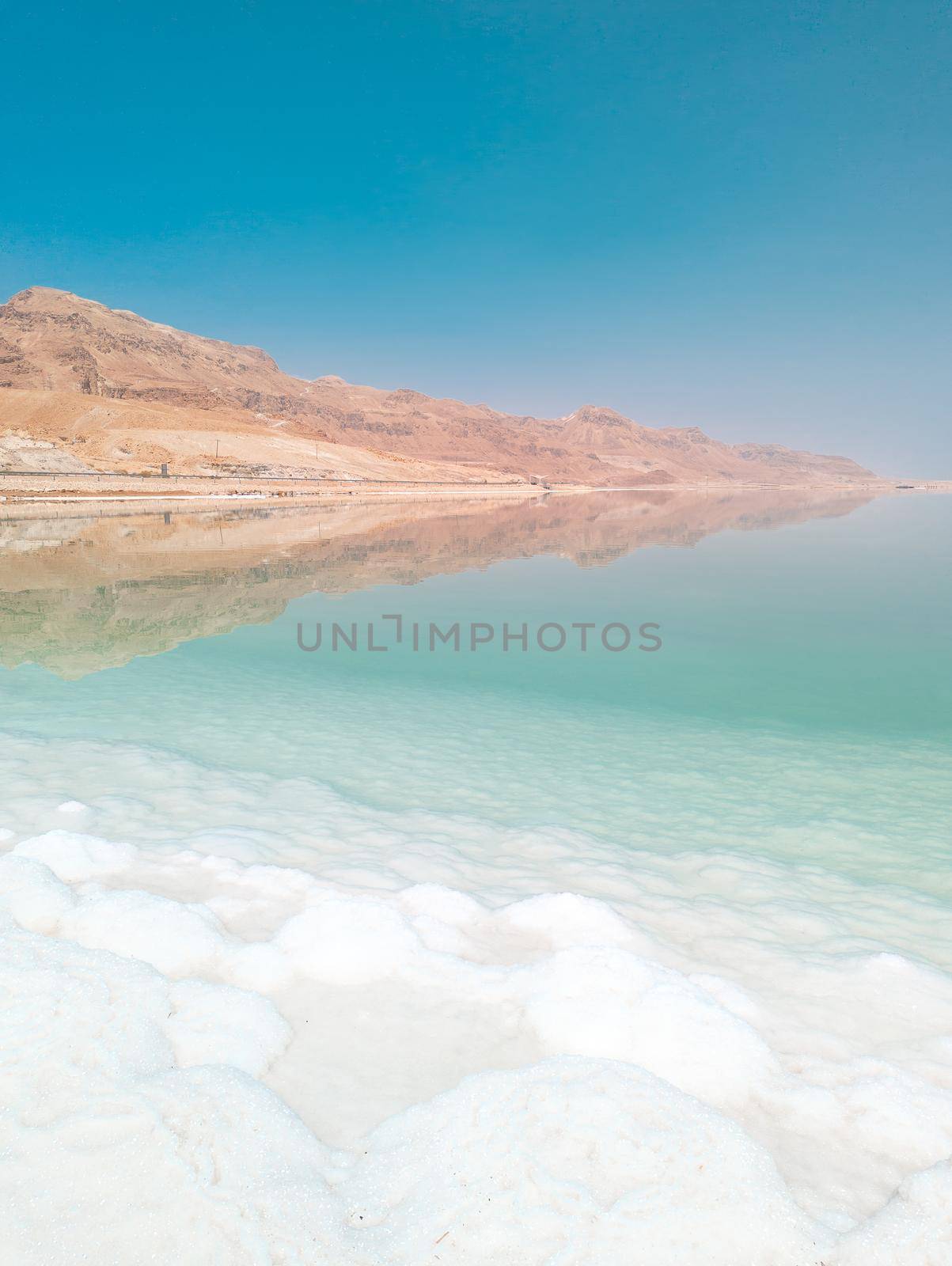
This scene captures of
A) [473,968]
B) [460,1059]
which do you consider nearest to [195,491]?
[473,968]

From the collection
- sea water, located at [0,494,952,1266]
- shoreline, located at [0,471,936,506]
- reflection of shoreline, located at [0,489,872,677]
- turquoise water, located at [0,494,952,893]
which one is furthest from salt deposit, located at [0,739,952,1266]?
→ shoreline, located at [0,471,936,506]

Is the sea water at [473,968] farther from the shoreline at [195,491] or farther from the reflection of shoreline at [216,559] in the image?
the shoreline at [195,491]

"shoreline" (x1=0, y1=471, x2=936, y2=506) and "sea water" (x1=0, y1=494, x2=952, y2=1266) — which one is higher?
"shoreline" (x1=0, y1=471, x2=936, y2=506)

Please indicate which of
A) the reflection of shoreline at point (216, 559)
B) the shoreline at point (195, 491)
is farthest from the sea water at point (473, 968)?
the shoreline at point (195, 491)

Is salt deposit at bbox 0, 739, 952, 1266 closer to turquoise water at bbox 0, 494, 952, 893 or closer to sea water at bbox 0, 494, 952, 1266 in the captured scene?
sea water at bbox 0, 494, 952, 1266

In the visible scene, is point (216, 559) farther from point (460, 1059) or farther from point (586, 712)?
point (460, 1059)

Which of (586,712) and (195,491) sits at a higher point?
(195,491)
